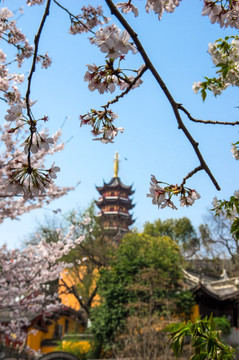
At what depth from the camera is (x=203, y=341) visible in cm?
129

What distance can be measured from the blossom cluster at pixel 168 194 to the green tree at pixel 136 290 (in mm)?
10850

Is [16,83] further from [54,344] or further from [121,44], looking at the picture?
[54,344]

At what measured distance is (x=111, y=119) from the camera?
1.57 m

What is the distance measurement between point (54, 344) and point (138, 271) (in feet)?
31.8

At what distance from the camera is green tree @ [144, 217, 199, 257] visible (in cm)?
3619

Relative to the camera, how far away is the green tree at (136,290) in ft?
41.4

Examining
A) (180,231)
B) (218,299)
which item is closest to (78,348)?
(218,299)

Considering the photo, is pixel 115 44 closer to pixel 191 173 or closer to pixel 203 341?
pixel 191 173

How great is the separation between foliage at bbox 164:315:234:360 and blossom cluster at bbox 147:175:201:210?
21.1 inches

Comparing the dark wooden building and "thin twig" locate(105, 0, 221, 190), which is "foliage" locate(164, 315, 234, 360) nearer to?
"thin twig" locate(105, 0, 221, 190)

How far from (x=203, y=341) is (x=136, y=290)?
12.7 metres

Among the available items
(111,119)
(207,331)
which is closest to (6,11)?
(111,119)

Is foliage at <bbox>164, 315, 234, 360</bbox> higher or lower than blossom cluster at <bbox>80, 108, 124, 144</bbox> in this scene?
lower

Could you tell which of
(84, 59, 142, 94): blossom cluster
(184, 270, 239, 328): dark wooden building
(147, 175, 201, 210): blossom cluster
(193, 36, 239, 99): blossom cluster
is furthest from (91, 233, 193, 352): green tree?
(84, 59, 142, 94): blossom cluster
